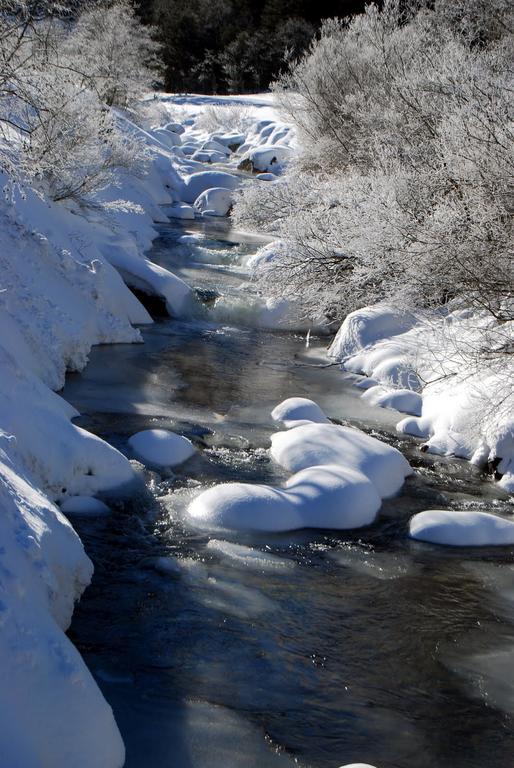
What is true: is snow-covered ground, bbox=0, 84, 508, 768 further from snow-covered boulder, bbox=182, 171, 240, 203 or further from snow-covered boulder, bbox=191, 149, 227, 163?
snow-covered boulder, bbox=191, 149, 227, 163

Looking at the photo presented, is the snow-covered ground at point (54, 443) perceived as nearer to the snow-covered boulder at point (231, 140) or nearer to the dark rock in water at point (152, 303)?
the dark rock in water at point (152, 303)

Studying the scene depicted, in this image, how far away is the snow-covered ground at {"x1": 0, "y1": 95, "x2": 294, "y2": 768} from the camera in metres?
3.71

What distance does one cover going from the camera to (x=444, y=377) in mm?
9148

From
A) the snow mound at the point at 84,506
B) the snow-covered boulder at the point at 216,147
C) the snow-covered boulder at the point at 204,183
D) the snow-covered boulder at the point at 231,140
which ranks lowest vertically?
the snow mound at the point at 84,506

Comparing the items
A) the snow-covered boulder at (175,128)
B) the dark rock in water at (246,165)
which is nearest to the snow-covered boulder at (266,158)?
the dark rock in water at (246,165)

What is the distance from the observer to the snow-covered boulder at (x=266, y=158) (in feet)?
103

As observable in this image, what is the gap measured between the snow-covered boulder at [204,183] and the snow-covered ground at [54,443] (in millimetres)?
4568

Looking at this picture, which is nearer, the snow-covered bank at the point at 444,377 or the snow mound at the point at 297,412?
the snow-covered bank at the point at 444,377

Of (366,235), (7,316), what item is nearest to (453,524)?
(7,316)

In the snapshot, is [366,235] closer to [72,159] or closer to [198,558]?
[72,159]

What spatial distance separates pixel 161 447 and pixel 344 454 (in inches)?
74.7

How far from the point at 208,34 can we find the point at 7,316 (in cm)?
4745

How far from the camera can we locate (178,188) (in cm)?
2881

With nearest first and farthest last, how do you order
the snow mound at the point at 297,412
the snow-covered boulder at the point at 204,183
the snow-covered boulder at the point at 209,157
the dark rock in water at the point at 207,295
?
the snow mound at the point at 297,412
the dark rock in water at the point at 207,295
the snow-covered boulder at the point at 204,183
the snow-covered boulder at the point at 209,157
